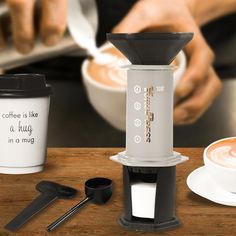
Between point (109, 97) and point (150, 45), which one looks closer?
point (150, 45)

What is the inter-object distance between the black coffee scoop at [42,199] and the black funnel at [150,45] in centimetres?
27

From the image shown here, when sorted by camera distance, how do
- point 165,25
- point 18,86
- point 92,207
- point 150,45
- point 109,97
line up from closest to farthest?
1. point 150,45
2. point 92,207
3. point 18,86
4. point 109,97
5. point 165,25

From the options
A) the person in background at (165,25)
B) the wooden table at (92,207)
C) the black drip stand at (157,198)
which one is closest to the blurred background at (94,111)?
the person in background at (165,25)

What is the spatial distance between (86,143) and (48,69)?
0.29m

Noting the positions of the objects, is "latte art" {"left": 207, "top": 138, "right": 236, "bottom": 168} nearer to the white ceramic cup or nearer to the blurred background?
the white ceramic cup

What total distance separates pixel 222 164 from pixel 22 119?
1.21 feet

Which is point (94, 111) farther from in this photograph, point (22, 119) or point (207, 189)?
point (207, 189)

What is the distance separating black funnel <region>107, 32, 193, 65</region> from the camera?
0.58 m

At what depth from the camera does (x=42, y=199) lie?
75 centimetres

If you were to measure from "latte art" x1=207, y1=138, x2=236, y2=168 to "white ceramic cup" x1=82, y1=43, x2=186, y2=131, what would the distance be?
1.77ft

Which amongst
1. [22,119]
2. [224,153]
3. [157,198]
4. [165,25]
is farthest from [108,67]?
[157,198]

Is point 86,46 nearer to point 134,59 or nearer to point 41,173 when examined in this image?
point 41,173

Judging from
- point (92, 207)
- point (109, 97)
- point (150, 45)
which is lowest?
point (92, 207)

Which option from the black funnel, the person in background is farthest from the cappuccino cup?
the person in background
